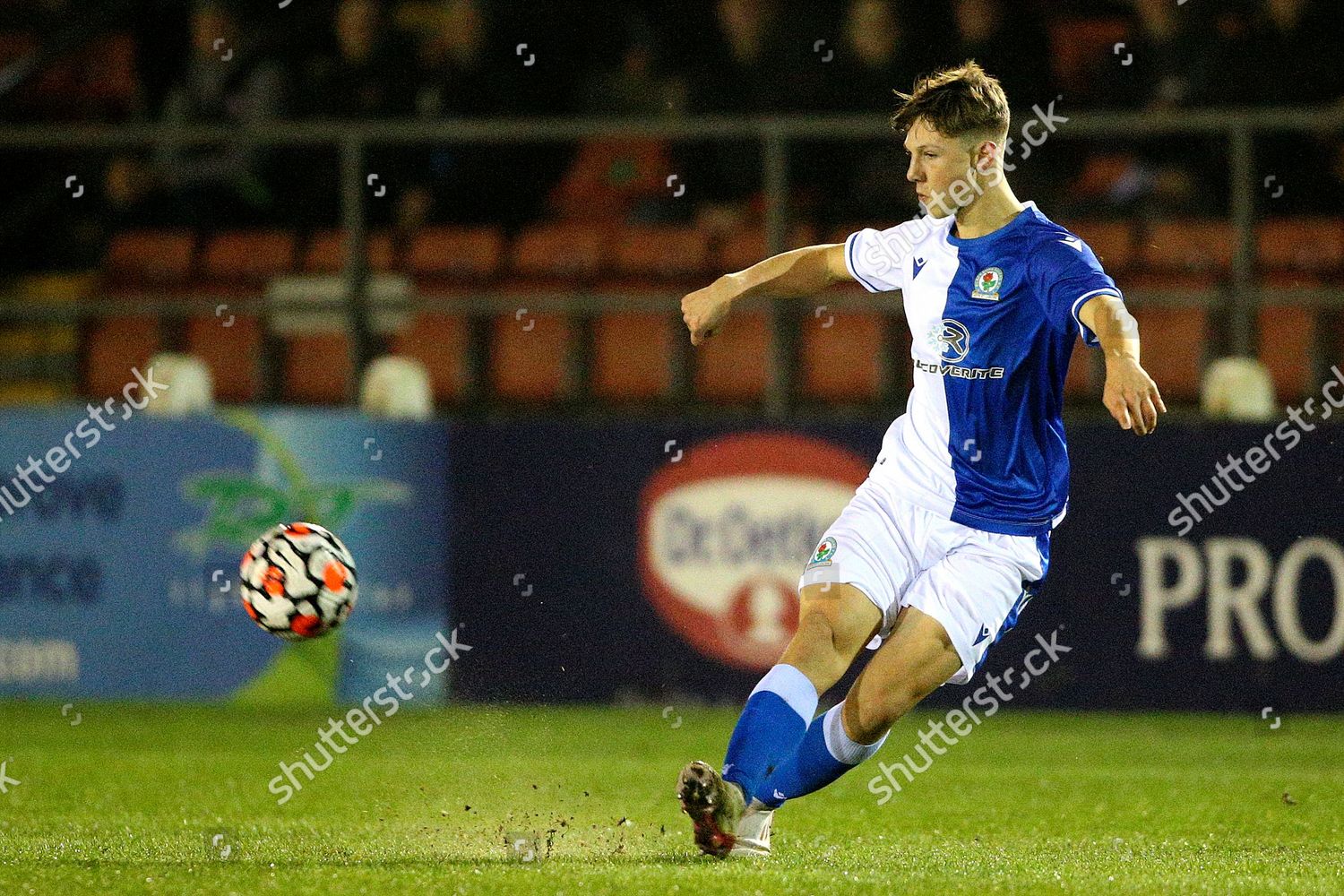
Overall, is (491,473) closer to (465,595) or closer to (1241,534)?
(465,595)

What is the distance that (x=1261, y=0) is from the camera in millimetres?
12008

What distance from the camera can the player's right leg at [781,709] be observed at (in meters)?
5.08

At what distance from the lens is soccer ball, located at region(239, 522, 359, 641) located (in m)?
5.91

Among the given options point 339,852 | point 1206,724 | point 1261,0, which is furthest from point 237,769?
point 1261,0

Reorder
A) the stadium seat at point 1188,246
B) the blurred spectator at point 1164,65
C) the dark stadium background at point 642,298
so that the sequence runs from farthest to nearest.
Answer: the blurred spectator at point 1164,65
the stadium seat at point 1188,246
the dark stadium background at point 642,298

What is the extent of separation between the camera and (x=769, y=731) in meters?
5.22

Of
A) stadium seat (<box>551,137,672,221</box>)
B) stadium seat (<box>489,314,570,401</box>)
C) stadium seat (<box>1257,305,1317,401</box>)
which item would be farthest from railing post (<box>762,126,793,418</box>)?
stadium seat (<box>1257,305,1317,401</box>)

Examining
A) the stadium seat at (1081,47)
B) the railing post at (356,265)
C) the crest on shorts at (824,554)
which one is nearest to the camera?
the crest on shorts at (824,554)

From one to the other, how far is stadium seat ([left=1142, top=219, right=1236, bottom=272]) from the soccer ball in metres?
5.84

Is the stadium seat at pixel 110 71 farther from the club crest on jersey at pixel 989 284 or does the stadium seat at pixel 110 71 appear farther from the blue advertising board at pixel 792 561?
the club crest on jersey at pixel 989 284

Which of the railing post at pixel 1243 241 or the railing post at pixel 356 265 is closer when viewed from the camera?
Result: the railing post at pixel 1243 241

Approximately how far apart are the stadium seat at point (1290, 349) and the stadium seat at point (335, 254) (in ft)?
16.1

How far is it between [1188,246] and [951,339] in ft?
17.5
